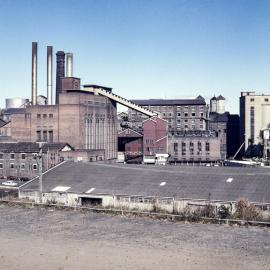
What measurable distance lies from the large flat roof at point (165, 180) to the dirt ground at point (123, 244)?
9450 millimetres

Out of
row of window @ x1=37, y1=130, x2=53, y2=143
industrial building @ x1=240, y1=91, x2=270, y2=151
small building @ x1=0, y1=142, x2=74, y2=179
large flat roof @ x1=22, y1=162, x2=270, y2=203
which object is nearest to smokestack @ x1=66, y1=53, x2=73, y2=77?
row of window @ x1=37, y1=130, x2=53, y2=143

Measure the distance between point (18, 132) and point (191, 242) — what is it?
5588 centimetres

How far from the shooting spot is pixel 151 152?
85.2 metres

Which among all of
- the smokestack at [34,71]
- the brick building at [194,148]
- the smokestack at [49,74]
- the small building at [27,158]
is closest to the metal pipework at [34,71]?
the smokestack at [34,71]

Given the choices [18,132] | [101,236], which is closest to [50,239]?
[101,236]

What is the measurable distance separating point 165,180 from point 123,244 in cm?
1994

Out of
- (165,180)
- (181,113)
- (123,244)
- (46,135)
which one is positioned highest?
(181,113)

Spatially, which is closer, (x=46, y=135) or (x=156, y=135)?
(x=46, y=135)

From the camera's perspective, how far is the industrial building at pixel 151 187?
36125mm

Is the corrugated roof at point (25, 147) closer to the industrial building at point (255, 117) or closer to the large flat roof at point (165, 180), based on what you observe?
the large flat roof at point (165, 180)

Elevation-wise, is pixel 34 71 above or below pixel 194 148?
above

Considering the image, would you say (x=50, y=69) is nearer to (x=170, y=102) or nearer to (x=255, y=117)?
(x=170, y=102)

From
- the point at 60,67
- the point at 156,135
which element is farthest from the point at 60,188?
the point at 60,67

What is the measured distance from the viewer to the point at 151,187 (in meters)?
40.1
